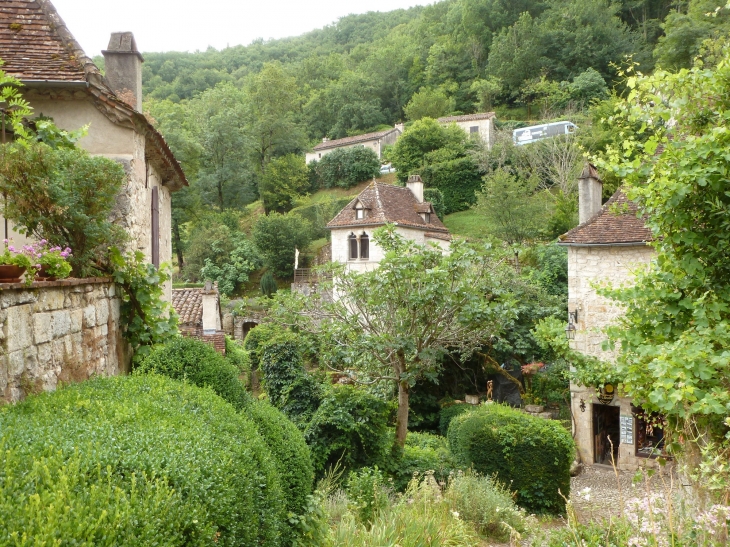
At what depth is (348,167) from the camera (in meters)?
51.4

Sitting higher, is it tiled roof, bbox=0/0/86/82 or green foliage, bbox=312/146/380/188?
green foliage, bbox=312/146/380/188

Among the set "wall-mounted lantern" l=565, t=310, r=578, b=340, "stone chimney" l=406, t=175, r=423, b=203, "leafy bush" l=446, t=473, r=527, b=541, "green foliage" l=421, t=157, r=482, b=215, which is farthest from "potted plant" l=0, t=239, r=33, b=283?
"green foliage" l=421, t=157, r=482, b=215

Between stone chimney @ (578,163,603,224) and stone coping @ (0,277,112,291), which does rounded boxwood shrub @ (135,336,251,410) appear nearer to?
stone coping @ (0,277,112,291)

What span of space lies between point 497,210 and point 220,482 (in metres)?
27.0

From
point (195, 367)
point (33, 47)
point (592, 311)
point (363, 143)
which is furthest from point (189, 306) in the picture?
point (363, 143)

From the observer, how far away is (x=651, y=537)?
3879mm

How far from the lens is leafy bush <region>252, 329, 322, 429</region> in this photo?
37.3ft

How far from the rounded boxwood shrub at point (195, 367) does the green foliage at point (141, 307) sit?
1.10 m

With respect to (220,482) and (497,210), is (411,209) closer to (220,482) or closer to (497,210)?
(497,210)

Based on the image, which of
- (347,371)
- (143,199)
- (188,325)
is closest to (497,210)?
(188,325)

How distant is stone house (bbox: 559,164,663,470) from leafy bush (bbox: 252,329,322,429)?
767 centimetres

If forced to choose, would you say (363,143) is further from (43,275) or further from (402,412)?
(43,275)

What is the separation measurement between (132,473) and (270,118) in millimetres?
55517

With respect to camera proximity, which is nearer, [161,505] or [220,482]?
[161,505]
